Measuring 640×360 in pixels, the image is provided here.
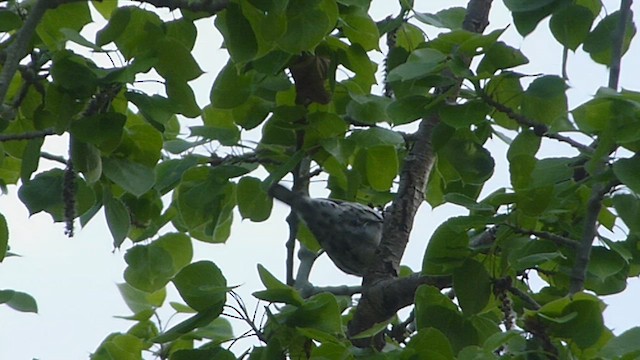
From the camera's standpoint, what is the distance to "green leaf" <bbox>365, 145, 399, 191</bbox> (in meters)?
1.99

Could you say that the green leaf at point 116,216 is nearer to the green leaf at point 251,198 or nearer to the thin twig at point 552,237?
the green leaf at point 251,198

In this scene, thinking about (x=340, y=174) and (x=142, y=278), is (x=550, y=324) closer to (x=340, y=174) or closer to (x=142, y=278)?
(x=340, y=174)

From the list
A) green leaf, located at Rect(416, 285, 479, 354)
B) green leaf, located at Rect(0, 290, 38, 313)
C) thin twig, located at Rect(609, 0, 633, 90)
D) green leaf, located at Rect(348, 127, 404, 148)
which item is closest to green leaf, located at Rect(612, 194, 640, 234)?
thin twig, located at Rect(609, 0, 633, 90)

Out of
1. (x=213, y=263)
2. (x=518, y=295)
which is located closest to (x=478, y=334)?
(x=518, y=295)

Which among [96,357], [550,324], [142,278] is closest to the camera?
[550,324]

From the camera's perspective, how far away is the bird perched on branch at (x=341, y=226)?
2.01m

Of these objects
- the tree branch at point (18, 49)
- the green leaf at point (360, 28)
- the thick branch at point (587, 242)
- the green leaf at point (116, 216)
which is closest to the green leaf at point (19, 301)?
the green leaf at point (116, 216)

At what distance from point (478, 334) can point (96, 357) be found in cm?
65

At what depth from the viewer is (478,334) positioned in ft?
5.61

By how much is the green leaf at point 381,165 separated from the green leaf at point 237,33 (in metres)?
0.33

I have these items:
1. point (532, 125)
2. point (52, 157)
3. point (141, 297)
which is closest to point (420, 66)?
Result: point (532, 125)

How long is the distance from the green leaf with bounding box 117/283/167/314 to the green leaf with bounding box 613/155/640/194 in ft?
3.72

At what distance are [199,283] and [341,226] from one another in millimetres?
387

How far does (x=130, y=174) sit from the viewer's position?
1721 mm
